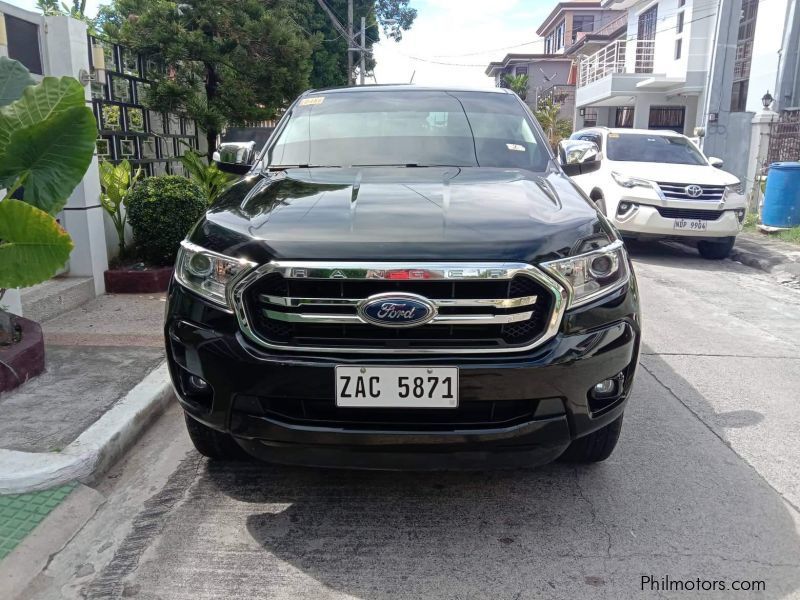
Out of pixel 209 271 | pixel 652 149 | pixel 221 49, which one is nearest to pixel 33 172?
pixel 209 271

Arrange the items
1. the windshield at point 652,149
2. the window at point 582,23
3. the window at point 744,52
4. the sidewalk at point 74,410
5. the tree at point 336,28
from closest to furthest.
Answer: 1. the sidewalk at point 74,410
2. the windshield at point 652,149
3. the window at point 744,52
4. the tree at point 336,28
5. the window at point 582,23

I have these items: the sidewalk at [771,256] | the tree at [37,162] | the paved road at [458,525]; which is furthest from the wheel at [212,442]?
the sidewalk at [771,256]

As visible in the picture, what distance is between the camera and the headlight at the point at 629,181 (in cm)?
898

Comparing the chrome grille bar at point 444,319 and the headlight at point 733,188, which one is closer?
the chrome grille bar at point 444,319

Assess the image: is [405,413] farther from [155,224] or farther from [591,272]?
[155,224]

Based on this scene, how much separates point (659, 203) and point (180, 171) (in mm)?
6293

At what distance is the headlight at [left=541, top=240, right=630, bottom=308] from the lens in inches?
95.4

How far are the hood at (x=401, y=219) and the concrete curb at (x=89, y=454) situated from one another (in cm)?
117

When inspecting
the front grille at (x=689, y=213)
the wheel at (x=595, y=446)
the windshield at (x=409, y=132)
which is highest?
the windshield at (x=409, y=132)

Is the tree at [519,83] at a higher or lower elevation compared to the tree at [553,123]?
higher

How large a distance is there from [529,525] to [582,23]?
52264 millimetres

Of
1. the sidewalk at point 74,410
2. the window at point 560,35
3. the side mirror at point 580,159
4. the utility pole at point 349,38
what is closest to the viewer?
the sidewalk at point 74,410

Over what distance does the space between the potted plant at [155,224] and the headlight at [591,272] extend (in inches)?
177

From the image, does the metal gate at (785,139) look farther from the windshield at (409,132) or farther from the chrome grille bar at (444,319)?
the chrome grille bar at (444,319)
